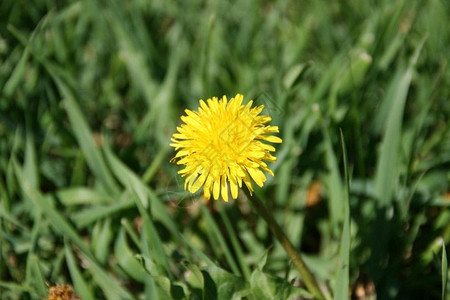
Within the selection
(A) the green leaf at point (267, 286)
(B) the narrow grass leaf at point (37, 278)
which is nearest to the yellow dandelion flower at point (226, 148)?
(A) the green leaf at point (267, 286)

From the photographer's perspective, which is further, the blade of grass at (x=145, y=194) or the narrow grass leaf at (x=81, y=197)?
the narrow grass leaf at (x=81, y=197)

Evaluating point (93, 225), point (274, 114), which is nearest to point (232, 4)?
point (274, 114)

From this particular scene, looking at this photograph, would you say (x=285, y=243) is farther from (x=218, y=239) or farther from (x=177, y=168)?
(x=177, y=168)

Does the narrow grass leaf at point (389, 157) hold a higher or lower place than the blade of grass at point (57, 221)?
higher

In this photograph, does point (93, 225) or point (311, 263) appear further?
point (93, 225)

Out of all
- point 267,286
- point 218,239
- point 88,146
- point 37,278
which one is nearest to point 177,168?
point 88,146

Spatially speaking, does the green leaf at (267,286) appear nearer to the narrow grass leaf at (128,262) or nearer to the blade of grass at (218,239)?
the blade of grass at (218,239)

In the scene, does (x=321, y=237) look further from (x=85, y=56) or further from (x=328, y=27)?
(x=85, y=56)
